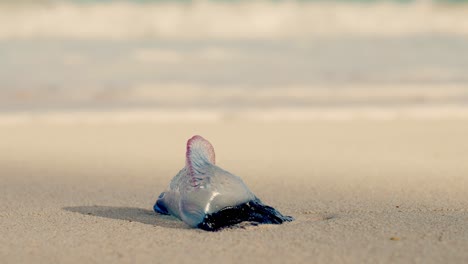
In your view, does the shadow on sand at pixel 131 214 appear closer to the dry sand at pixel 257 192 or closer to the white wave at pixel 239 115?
the dry sand at pixel 257 192

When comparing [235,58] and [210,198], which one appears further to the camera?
[235,58]

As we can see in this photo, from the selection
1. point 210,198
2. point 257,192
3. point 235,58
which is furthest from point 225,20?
point 210,198

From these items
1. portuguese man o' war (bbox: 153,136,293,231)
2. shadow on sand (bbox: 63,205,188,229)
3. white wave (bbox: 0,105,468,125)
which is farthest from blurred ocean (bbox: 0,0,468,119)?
portuguese man o' war (bbox: 153,136,293,231)

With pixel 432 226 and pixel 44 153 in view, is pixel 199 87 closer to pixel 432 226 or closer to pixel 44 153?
pixel 44 153

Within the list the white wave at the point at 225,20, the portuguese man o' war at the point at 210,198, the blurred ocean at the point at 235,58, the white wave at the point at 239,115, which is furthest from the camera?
the white wave at the point at 225,20

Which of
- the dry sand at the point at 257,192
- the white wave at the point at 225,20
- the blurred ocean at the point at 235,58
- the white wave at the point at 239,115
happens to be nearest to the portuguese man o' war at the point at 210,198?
the dry sand at the point at 257,192

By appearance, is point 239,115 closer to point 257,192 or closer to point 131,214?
point 257,192

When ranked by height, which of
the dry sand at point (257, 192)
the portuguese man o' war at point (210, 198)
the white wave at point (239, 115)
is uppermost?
the portuguese man o' war at point (210, 198)
